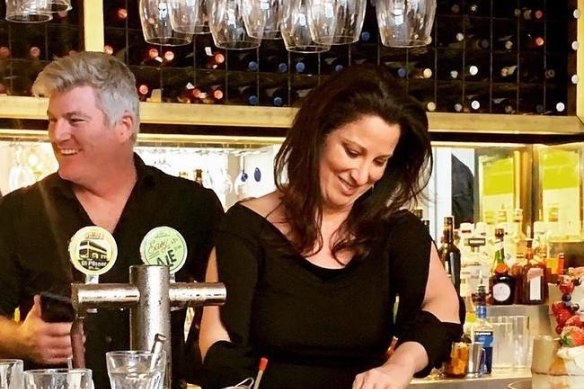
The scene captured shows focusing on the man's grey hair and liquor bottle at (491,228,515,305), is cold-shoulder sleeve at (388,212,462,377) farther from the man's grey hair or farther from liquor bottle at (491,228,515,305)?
liquor bottle at (491,228,515,305)

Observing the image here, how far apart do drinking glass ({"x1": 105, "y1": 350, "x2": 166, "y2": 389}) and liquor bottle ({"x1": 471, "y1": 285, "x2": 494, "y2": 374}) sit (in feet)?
8.16

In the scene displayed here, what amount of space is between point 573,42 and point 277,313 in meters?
2.36

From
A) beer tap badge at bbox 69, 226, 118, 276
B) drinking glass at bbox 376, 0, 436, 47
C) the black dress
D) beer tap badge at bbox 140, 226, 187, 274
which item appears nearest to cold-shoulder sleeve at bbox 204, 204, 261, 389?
the black dress

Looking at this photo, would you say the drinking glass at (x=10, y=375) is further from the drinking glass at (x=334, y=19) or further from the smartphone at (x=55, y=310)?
the drinking glass at (x=334, y=19)

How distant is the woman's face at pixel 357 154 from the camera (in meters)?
2.00

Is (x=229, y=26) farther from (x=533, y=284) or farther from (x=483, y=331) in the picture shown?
(x=533, y=284)

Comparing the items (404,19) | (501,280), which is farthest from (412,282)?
(501,280)

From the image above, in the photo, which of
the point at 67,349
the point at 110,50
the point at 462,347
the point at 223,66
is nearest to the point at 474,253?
the point at 462,347

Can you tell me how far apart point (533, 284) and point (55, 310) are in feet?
8.17

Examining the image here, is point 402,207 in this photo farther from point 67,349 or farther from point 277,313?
point 67,349

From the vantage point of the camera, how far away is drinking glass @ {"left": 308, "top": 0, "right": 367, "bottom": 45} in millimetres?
2129

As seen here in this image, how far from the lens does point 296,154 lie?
2076mm

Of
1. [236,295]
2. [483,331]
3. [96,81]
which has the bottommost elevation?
[483,331]

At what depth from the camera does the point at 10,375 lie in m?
1.22
